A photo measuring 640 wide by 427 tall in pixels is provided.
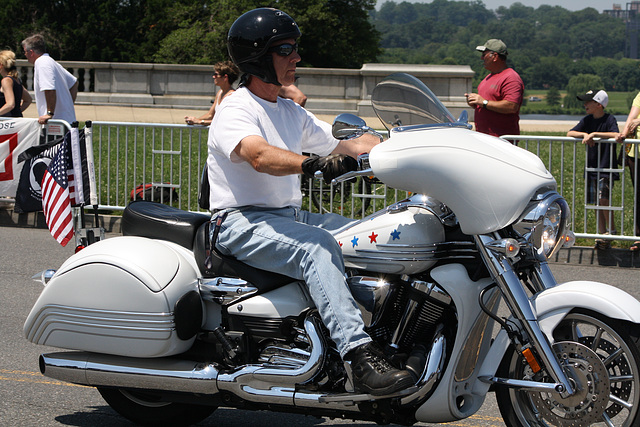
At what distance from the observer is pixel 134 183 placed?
1052 centimetres

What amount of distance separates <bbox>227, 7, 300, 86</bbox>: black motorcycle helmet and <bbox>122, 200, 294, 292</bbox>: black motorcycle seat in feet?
2.38

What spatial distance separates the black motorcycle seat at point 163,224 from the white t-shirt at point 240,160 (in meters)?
0.22

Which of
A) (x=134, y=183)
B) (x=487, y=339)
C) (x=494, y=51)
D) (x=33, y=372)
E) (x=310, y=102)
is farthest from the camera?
(x=310, y=102)

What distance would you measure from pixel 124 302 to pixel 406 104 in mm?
1460

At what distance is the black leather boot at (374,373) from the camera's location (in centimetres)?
353

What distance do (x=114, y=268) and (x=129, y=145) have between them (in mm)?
6720

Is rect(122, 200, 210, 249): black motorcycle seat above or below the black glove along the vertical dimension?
below

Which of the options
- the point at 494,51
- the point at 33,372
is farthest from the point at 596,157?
the point at 33,372

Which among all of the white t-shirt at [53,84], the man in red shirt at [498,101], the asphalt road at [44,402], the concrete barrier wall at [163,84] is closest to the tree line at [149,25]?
the concrete barrier wall at [163,84]

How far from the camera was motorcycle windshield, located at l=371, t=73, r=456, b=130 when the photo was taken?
3832 mm

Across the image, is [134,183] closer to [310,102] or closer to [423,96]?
[423,96]

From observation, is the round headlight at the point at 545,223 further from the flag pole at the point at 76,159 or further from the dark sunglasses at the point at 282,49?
the flag pole at the point at 76,159

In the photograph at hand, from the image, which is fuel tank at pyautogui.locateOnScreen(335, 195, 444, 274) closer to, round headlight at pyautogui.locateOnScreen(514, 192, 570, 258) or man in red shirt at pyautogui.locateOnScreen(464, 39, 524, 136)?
round headlight at pyautogui.locateOnScreen(514, 192, 570, 258)

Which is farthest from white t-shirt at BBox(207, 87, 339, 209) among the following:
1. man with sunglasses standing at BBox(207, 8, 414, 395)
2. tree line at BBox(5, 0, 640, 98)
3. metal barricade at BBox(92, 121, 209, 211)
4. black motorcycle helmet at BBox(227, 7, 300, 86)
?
tree line at BBox(5, 0, 640, 98)
